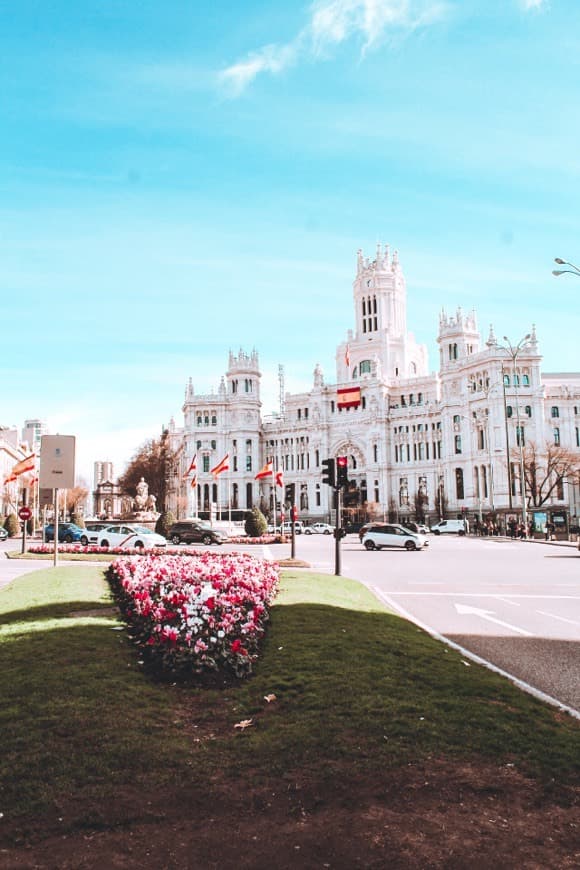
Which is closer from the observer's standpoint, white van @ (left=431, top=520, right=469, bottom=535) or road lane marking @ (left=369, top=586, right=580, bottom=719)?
road lane marking @ (left=369, top=586, right=580, bottom=719)

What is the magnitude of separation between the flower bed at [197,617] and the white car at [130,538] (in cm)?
2685

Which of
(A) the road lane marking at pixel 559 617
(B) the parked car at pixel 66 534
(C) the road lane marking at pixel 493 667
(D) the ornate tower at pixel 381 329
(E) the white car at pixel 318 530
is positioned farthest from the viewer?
(D) the ornate tower at pixel 381 329

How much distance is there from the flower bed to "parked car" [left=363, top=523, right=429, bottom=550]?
3023cm

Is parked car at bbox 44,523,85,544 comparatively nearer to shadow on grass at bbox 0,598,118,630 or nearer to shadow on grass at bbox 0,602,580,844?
shadow on grass at bbox 0,598,118,630

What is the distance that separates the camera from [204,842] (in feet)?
15.1

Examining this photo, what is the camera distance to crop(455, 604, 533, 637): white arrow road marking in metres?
13.4

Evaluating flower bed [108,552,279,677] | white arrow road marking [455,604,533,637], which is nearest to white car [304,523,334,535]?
white arrow road marking [455,604,533,637]

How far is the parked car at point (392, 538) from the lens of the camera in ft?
139

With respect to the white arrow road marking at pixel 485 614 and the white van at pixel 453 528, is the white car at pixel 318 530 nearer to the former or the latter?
the white van at pixel 453 528

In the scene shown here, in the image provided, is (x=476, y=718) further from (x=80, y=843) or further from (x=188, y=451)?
(x=188, y=451)

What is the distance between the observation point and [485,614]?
15352mm

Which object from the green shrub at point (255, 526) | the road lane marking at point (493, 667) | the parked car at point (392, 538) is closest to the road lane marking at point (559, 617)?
the road lane marking at point (493, 667)

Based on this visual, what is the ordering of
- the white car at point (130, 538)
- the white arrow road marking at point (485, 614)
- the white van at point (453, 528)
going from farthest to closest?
the white van at point (453, 528), the white car at point (130, 538), the white arrow road marking at point (485, 614)

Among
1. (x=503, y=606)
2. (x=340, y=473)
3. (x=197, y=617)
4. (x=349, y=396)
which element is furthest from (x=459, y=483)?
(x=197, y=617)
